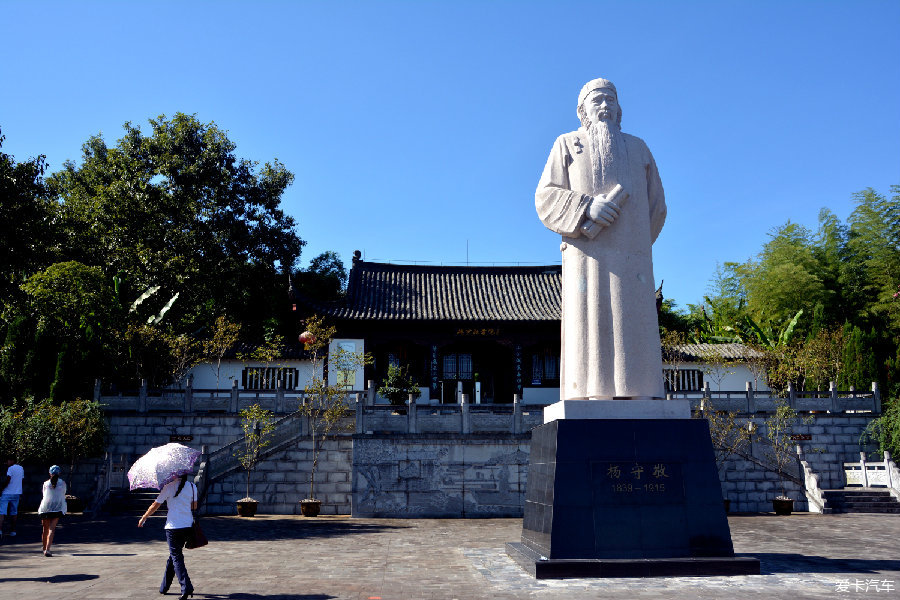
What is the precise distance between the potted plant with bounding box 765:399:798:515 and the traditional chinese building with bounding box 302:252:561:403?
833cm

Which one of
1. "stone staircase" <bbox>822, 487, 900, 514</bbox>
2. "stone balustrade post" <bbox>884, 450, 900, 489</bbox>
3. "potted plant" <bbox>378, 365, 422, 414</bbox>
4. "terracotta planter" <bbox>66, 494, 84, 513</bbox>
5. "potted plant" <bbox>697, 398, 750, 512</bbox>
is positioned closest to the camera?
"terracotta planter" <bbox>66, 494, 84, 513</bbox>

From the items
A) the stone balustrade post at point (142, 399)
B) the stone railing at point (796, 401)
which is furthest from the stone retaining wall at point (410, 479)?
the stone railing at point (796, 401)

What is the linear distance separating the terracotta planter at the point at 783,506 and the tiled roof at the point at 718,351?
8.61 meters

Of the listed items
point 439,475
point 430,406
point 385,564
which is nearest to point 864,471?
point 439,475

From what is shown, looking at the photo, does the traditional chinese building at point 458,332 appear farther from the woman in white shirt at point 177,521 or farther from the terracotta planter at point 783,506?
the woman in white shirt at point 177,521

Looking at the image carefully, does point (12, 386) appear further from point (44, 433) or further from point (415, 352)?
point (415, 352)

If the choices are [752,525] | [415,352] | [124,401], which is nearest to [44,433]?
[124,401]

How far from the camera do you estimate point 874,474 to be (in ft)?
59.7

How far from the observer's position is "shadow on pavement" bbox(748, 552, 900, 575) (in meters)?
7.25

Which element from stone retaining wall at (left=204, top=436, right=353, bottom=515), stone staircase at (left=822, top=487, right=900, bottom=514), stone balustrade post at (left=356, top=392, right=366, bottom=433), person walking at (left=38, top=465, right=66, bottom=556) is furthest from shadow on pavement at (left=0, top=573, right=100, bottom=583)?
stone staircase at (left=822, top=487, right=900, bottom=514)

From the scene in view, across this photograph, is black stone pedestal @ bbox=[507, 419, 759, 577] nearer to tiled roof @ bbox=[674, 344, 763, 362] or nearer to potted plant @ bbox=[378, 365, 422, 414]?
potted plant @ bbox=[378, 365, 422, 414]

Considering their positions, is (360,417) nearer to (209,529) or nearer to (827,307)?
(209,529)

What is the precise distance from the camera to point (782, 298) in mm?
31641

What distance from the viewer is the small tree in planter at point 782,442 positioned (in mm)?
17141
